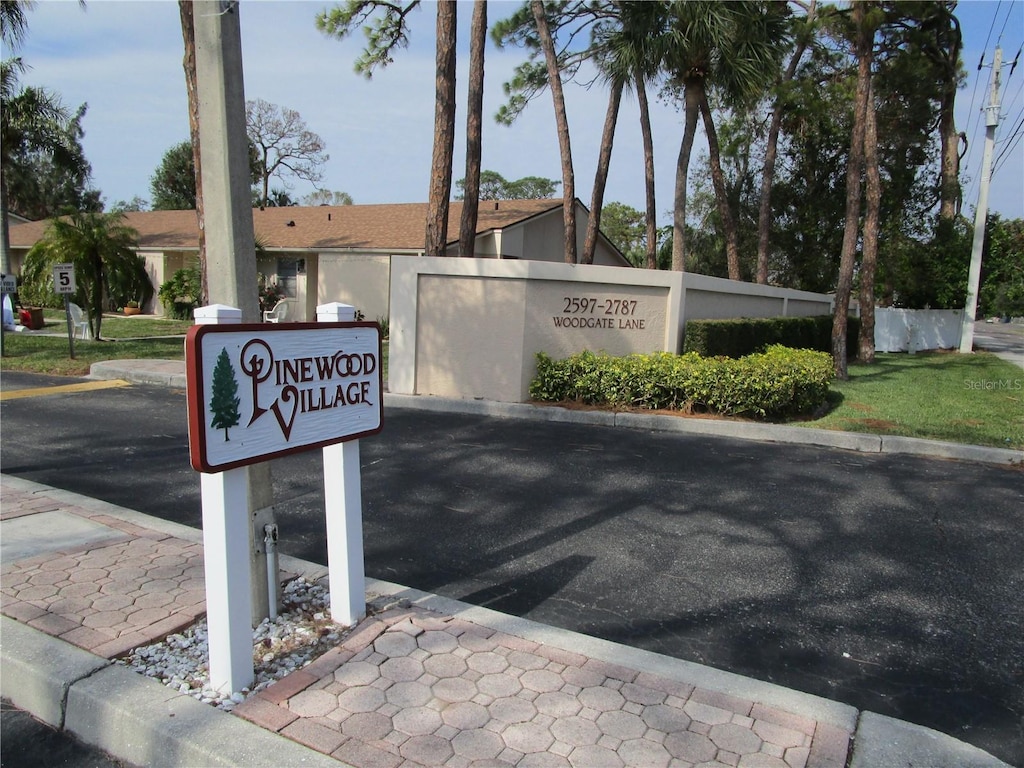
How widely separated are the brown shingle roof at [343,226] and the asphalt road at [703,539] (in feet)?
47.7

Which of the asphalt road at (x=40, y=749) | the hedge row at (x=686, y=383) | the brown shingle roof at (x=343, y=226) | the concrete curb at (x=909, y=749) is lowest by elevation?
the asphalt road at (x=40, y=749)

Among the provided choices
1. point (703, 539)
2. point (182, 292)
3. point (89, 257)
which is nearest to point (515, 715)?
point (703, 539)

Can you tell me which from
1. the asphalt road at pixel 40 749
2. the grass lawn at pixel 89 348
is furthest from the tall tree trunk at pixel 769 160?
the asphalt road at pixel 40 749

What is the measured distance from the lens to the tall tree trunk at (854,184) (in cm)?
1444

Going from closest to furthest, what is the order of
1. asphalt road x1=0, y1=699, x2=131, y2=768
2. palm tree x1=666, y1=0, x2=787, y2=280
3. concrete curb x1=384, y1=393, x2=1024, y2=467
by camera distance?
asphalt road x1=0, y1=699, x2=131, y2=768
concrete curb x1=384, y1=393, x2=1024, y2=467
palm tree x1=666, y1=0, x2=787, y2=280

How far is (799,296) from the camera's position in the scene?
66.4ft

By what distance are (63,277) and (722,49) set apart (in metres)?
13.6

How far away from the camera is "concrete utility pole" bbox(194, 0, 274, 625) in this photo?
3.28 m

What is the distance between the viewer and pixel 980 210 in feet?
76.7

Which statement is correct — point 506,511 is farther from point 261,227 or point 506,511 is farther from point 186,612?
point 261,227

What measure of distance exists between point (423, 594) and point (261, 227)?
24583 millimetres

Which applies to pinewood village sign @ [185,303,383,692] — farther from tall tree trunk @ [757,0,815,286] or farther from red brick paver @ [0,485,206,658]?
tall tree trunk @ [757,0,815,286]

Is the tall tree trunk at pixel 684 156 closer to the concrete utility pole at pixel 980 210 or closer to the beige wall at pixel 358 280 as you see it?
the beige wall at pixel 358 280

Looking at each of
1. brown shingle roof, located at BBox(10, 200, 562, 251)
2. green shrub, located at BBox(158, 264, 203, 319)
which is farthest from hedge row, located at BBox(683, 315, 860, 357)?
green shrub, located at BBox(158, 264, 203, 319)
